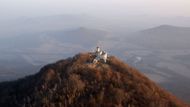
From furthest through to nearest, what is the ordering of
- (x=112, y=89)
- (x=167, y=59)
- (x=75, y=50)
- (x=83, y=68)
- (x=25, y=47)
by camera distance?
(x=25, y=47), (x=75, y=50), (x=167, y=59), (x=83, y=68), (x=112, y=89)

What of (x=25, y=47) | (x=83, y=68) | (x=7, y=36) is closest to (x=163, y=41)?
(x=25, y=47)

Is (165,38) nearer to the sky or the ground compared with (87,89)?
nearer to the ground

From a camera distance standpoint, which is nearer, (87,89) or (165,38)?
(87,89)

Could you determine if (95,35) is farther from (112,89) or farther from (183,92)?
(112,89)

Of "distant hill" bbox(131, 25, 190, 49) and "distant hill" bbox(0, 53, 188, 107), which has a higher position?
"distant hill" bbox(0, 53, 188, 107)

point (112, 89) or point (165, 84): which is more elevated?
point (112, 89)
